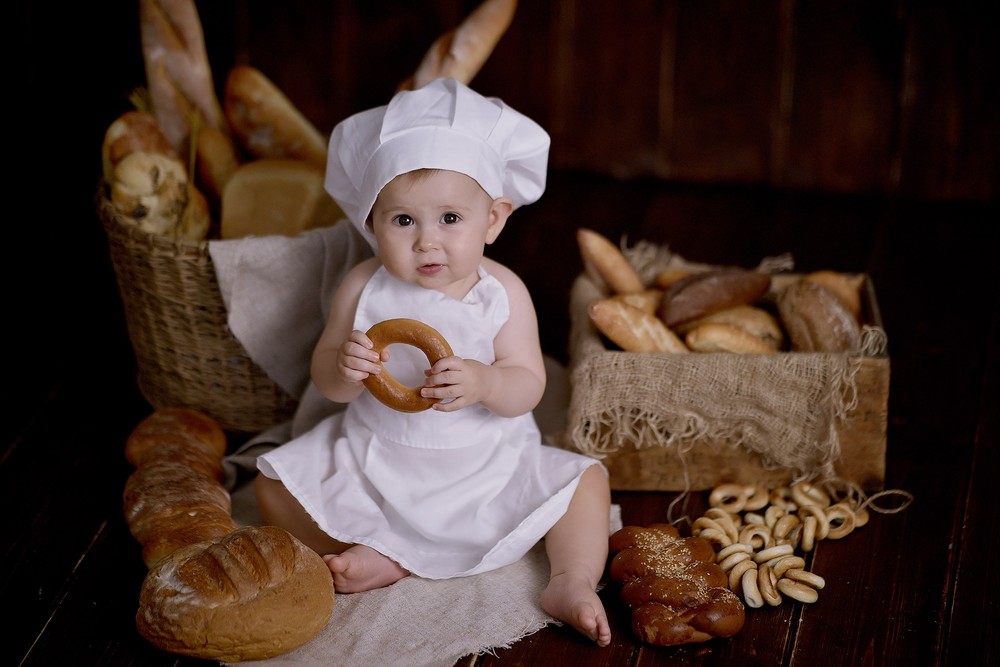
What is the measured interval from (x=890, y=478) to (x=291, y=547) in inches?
38.0

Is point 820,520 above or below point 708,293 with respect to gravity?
below

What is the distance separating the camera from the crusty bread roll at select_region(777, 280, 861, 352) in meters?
1.64

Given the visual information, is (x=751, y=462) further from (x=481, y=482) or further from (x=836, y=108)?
(x=836, y=108)

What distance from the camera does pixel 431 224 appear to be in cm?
138

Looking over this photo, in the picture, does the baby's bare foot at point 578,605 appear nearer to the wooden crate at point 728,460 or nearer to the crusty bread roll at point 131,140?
the wooden crate at point 728,460

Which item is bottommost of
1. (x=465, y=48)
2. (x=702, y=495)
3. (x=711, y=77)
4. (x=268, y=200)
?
(x=702, y=495)

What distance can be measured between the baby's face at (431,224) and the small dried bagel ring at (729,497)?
541mm

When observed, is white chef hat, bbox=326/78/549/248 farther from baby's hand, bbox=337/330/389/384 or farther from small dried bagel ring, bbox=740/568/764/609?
small dried bagel ring, bbox=740/568/764/609

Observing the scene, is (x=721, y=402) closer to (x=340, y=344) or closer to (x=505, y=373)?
(x=505, y=373)

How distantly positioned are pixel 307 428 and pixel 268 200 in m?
0.38

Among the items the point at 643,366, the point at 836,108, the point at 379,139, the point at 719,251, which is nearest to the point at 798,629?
the point at 643,366

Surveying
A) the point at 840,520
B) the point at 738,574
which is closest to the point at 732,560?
the point at 738,574

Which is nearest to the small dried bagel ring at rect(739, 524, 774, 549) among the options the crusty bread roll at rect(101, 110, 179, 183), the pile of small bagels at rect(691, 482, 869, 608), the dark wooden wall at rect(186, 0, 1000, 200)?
the pile of small bagels at rect(691, 482, 869, 608)

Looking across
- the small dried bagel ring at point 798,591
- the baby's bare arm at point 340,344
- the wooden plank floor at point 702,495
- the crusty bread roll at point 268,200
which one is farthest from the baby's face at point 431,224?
the small dried bagel ring at point 798,591
